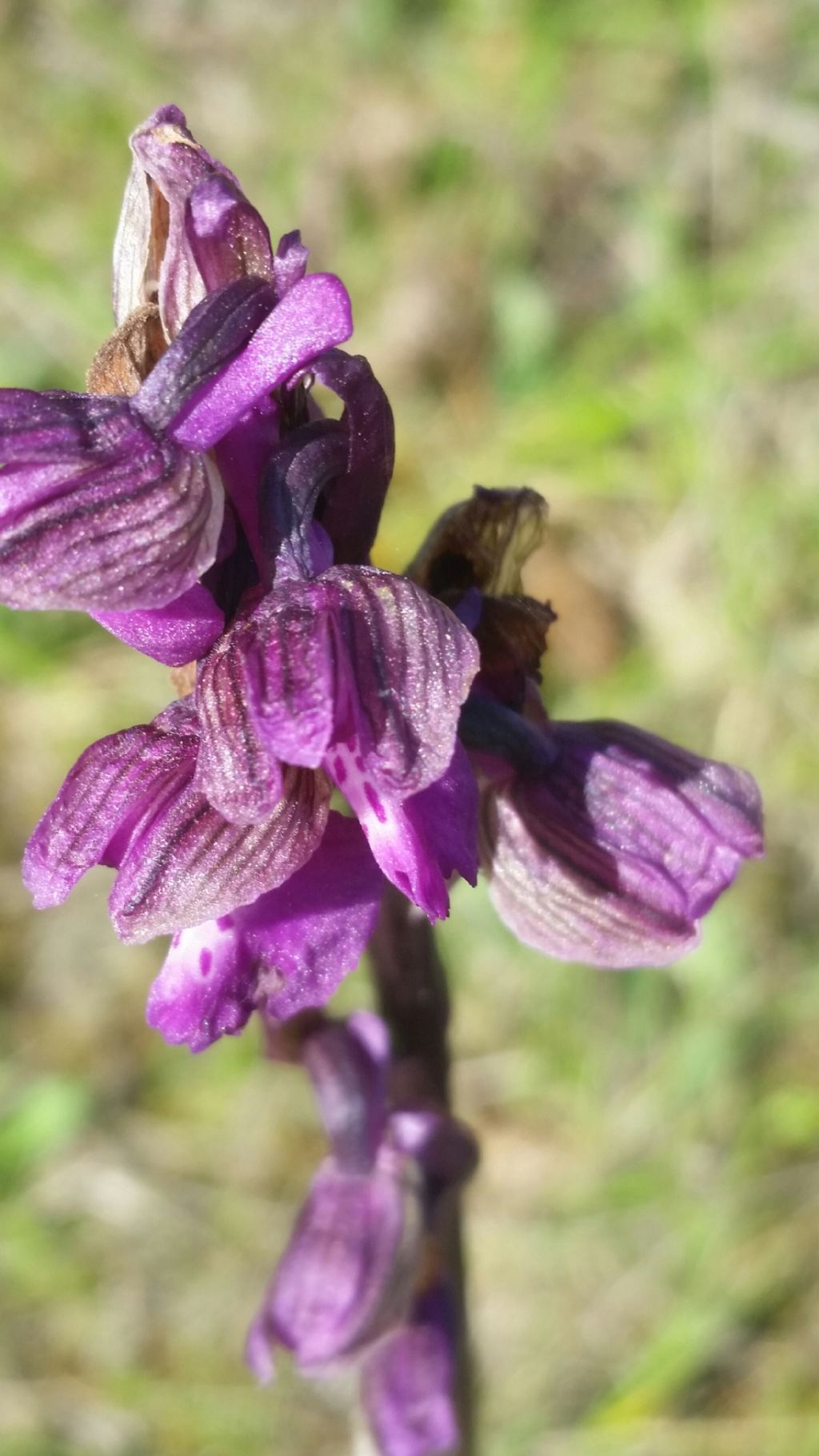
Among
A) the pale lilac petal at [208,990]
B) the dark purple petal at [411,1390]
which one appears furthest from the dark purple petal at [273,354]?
the dark purple petal at [411,1390]

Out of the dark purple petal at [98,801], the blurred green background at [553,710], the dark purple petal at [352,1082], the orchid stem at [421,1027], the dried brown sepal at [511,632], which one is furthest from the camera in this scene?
the blurred green background at [553,710]

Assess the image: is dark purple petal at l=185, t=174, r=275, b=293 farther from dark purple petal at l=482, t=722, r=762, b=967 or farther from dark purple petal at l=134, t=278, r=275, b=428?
dark purple petal at l=482, t=722, r=762, b=967

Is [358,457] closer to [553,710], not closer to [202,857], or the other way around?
[202,857]

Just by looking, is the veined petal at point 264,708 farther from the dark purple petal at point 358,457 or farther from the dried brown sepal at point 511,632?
the dried brown sepal at point 511,632

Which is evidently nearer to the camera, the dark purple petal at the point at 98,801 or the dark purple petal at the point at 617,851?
the dark purple petal at the point at 98,801

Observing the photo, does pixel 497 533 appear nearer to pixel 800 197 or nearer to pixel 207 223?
pixel 207 223

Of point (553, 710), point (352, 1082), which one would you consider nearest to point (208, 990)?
point (352, 1082)

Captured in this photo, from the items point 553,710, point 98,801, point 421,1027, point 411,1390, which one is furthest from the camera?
point 553,710

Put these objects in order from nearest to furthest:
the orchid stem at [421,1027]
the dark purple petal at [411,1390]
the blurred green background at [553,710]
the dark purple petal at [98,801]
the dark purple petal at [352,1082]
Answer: the dark purple petal at [98,801]
the orchid stem at [421,1027]
the dark purple petal at [352,1082]
the dark purple petal at [411,1390]
the blurred green background at [553,710]
